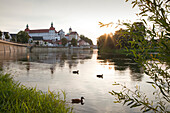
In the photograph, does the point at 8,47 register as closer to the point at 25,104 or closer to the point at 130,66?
the point at 130,66

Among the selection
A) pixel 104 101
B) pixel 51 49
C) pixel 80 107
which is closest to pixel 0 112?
pixel 80 107

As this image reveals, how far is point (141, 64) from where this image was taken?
3936mm

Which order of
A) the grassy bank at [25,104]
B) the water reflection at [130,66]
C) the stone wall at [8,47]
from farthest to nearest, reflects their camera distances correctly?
the stone wall at [8,47] < the water reflection at [130,66] < the grassy bank at [25,104]

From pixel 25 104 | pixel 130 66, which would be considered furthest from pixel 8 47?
pixel 25 104

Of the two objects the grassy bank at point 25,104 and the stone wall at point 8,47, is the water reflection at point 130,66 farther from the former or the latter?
the stone wall at point 8,47

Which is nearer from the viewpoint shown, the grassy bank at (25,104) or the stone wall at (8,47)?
the grassy bank at (25,104)

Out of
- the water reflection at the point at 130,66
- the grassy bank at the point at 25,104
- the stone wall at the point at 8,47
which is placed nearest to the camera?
the grassy bank at the point at 25,104

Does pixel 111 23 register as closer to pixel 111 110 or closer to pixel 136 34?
pixel 136 34

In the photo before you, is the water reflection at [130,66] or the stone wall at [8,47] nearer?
the water reflection at [130,66]

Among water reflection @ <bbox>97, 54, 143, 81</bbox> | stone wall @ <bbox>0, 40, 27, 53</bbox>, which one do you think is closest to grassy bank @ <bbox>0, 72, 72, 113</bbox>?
water reflection @ <bbox>97, 54, 143, 81</bbox>

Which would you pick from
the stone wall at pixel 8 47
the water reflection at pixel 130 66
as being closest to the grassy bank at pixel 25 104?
the water reflection at pixel 130 66

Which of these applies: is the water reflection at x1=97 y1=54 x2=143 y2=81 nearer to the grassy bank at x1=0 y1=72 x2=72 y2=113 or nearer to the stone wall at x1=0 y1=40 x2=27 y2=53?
the grassy bank at x1=0 y1=72 x2=72 y2=113

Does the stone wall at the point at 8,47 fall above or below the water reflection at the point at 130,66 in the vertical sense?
above

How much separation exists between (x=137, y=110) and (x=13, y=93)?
6745 millimetres
